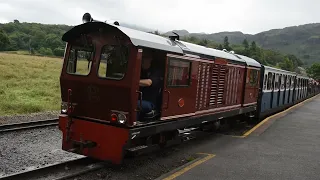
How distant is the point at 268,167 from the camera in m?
7.62

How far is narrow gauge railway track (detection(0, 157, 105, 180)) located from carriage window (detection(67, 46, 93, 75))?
76.2 inches

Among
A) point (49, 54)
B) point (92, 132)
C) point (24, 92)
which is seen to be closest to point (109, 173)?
point (92, 132)

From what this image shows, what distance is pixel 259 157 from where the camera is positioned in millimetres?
8500

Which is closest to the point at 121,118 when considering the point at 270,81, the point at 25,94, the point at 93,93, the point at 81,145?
the point at 93,93

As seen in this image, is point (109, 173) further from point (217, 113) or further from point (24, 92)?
point (24, 92)

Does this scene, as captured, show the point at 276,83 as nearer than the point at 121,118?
No

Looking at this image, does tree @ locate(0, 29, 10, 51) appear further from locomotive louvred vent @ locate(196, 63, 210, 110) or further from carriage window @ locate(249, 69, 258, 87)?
locomotive louvred vent @ locate(196, 63, 210, 110)

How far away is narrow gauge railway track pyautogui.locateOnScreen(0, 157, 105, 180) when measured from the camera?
620 cm

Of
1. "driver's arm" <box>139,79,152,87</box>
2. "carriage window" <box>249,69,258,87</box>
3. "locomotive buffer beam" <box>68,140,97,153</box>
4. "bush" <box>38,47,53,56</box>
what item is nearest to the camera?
"locomotive buffer beam" <box>68,140,97,153</box>

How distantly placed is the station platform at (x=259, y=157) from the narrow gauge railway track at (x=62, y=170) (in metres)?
1.69

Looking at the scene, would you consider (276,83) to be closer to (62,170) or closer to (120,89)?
(120,89)

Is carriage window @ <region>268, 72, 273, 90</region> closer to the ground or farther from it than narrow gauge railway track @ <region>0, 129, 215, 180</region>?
farther from it

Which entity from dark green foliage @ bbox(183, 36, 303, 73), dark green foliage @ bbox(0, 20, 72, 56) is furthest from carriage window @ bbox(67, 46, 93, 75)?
dark green foliage @ bbox(0, 20, 72, 56)

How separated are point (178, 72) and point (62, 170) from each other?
10.9 ft
